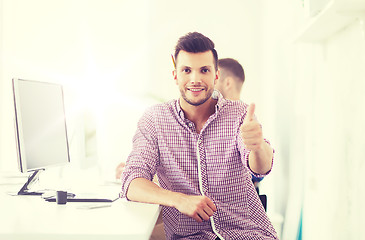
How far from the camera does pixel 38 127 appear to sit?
152cm

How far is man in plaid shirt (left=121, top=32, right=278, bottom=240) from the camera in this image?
4.72 ft

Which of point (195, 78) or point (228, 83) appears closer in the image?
point (195, 78)

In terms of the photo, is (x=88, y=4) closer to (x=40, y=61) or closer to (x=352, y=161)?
(x=40, y=61)

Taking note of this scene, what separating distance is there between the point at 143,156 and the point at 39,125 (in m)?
0.46

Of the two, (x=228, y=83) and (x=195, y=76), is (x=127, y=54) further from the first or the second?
(x=195, y=76)

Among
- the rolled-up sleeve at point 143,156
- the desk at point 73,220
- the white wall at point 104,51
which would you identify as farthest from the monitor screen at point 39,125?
the white wall at point 104,51

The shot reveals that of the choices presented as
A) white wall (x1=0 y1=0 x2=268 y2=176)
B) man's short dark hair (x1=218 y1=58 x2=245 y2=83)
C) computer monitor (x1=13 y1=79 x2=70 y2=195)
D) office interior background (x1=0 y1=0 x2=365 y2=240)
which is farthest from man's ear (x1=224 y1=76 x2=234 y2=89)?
computer monitor (x1=13 y1=79 x2=70 y2=195)

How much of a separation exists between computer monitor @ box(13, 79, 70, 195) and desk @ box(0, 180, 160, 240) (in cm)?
18

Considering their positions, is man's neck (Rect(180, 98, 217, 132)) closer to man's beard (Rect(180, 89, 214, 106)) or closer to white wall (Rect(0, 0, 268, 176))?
man's beard (Rect(180, 89, 214, 106))

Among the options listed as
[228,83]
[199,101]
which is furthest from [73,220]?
[228,83]

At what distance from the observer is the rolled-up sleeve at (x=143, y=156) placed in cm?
144

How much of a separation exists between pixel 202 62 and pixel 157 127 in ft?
1.19

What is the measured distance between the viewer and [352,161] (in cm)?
146

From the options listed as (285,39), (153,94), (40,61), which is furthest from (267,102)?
(40,61)
